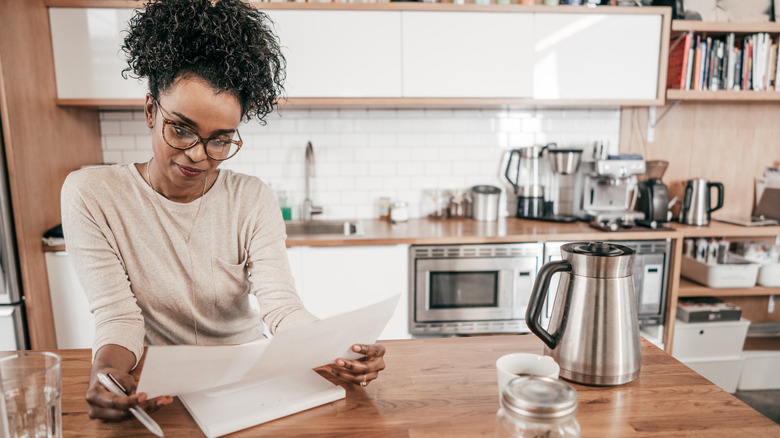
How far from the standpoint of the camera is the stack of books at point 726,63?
281cm

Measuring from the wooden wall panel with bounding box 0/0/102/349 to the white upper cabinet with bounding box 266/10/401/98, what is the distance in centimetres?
113

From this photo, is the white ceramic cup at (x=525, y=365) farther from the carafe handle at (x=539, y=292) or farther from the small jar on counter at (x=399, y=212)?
the small jar on counter at (x=399, y=212)

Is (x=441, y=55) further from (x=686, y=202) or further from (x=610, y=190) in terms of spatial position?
(x=686, y=202)

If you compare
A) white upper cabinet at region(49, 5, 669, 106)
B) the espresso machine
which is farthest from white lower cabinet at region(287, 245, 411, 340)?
the espresso machine

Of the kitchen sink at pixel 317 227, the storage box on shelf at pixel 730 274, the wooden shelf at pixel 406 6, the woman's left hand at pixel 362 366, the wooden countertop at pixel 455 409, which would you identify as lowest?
the storage box on shelf at pixel 730 274

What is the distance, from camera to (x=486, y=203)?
2.99 metres

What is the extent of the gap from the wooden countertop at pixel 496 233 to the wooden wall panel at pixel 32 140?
162mm

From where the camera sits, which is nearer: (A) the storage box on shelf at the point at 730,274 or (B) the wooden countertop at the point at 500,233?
(B) the wooden countertop at the point at 500,233

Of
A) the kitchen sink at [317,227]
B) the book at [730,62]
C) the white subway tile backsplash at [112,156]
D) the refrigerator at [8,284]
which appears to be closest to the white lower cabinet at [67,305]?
the refrigerator at [8,284]

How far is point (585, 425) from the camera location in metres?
0.85

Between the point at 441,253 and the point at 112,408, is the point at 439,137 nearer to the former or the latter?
the point at 441,253

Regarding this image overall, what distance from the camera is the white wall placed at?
306cm

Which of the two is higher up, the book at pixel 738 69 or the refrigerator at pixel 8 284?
the book at pixel 738 69

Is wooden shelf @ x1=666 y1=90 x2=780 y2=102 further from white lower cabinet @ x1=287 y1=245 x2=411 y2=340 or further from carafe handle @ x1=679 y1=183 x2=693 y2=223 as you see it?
white lower cabinet @ x1=287 y1=245 x2=411 y2=340
